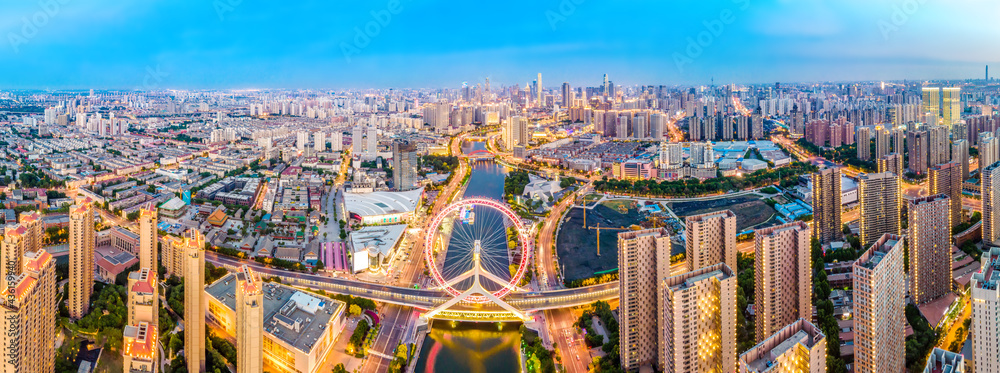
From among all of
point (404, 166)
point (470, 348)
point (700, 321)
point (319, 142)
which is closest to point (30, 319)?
point (470, 348)

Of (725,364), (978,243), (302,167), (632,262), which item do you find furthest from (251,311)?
(302,167)

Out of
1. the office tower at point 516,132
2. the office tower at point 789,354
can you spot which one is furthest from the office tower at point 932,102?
the office tower at point 789,354

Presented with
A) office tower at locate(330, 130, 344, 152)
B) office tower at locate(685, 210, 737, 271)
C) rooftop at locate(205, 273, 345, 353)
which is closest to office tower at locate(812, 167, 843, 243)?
office tower at locate(685, 210, 737, 271)

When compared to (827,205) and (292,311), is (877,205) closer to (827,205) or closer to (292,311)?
(827,205)

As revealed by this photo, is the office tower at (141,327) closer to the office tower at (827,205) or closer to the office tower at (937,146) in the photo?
the office tower at (827,205)

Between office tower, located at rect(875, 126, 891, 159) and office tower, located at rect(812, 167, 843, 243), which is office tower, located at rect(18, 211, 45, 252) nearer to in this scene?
office tower, located at rect(812, 167, 843, 243)

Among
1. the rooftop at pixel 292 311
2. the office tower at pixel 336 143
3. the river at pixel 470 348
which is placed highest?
the office tower at pixel 336 143
